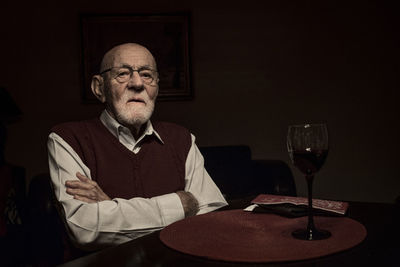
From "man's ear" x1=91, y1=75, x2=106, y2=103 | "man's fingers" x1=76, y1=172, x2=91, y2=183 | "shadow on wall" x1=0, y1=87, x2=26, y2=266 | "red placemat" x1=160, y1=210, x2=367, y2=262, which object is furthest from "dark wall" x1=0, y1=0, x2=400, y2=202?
"red placemat" x1=160, y1=210, x2=367, y2=262

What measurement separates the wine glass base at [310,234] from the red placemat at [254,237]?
15 millimetres

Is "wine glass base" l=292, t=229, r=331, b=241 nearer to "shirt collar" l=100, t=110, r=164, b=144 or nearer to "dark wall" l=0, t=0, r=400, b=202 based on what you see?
"shirt collar" l=100, t=110, r=164, b=144

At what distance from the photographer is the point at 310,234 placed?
1.01 m

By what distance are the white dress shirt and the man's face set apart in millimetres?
256

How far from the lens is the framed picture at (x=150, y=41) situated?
360 centimetres

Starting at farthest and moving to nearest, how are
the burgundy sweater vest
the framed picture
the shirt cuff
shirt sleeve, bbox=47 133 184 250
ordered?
1. the framed picture
2. the burgundy sweater vest
3. the shirt cuff
4. shirt sleeve, bbox=47 133 184 250

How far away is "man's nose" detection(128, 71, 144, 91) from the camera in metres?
1.78

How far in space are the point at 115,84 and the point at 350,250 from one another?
3.79ft

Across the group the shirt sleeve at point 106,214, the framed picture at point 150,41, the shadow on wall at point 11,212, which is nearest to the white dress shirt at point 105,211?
the shirt sleeve at point 106,214

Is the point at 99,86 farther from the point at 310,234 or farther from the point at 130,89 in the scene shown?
the point at 310,234

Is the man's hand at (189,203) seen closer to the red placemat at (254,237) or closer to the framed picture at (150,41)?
the red placemat at (254,237)

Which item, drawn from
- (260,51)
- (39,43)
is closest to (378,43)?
(260,51)

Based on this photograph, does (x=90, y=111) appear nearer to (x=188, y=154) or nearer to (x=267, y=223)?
(x=188, y=154)

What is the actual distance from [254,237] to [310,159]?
22 cm
